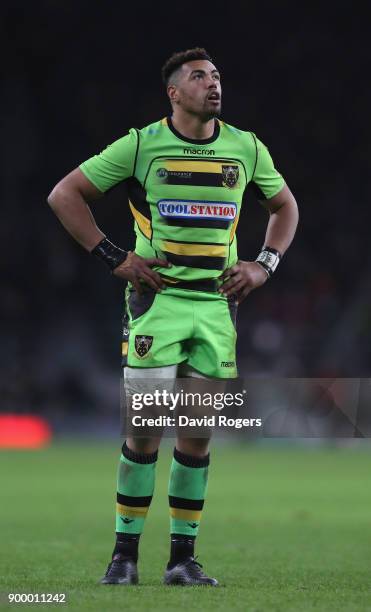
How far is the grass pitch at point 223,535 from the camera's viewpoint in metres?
4.66

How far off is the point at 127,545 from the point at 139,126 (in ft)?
67.8

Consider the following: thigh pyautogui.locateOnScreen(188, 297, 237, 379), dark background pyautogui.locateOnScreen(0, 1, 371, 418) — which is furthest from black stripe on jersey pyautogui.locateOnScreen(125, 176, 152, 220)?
dark background pyautogui.locateOnScreen(0, 1, 371, 418)

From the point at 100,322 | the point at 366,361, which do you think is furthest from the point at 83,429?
the point at 366,361

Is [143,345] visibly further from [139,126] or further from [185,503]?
[139,126]

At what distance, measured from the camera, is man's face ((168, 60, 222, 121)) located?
17.0 ft

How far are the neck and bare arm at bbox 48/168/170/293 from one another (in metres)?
0.45

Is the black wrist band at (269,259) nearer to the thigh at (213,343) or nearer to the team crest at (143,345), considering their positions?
the thigh at (213,343)

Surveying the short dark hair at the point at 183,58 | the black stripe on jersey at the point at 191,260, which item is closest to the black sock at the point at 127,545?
the black stripe on jersey at the point at 191,260

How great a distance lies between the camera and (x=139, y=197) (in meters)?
5.25

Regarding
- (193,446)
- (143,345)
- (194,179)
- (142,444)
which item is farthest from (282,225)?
(142,444)

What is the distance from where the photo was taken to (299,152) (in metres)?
25.6

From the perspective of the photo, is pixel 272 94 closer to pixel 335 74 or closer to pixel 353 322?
pixel 335 74

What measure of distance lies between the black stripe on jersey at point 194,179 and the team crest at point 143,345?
660 millimetres

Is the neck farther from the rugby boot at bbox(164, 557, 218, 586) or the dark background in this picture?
the dark background
